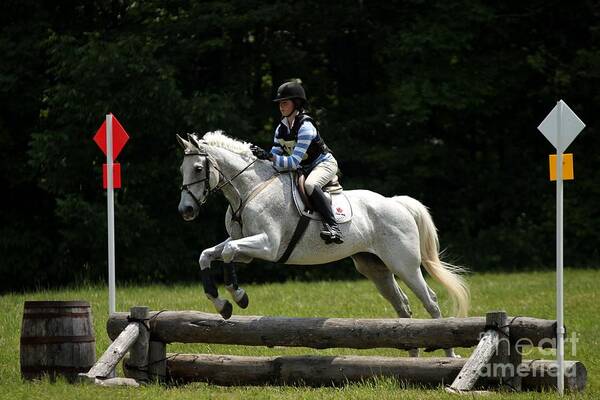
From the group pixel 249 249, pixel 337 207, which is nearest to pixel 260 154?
pixel 337 207

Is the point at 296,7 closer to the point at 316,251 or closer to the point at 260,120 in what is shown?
the point at 260,120

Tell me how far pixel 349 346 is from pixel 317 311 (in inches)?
196

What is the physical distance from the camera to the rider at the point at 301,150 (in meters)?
Answer: 9.15

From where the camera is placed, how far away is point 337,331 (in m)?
8.26

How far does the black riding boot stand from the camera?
9164 millimetres

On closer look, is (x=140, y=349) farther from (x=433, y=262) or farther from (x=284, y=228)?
(x=433, y=262)

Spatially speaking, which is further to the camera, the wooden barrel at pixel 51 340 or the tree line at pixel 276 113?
the tree line at pixel 276 113

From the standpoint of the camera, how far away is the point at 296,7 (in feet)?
77.0

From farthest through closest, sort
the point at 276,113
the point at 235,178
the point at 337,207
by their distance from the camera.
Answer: the point at 276,113
the point at 337,207
the point at 235,178

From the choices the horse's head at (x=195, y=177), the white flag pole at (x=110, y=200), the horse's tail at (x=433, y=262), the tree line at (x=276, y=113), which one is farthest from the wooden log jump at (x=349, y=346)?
the tree line at (x=276, y=113)

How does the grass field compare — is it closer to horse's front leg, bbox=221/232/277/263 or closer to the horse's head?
horse's front leg, bbox=221/232/277/263

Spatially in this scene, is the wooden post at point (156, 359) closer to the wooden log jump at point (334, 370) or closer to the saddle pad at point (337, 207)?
the wooden log jump at point (334, 370)

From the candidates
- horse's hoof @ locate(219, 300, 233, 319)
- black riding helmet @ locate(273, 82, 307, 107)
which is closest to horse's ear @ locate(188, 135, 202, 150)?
black riding helmet @ locate(273, 82, 307, 107)

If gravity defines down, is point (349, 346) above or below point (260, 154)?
below
